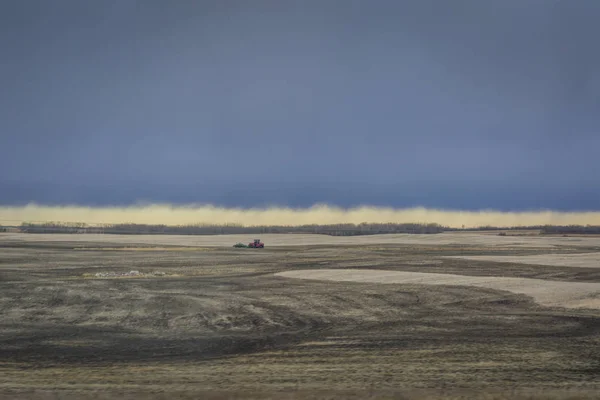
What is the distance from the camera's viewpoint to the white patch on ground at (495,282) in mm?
31138

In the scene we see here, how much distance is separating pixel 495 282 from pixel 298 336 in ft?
72.4

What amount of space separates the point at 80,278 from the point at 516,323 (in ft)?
95.1

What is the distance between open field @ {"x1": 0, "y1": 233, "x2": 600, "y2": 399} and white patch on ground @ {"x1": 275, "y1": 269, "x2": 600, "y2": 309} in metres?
0.15

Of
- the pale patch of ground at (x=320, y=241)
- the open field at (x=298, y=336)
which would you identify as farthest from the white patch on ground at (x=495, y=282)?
the pale patch of ground at (x=320, y=241)

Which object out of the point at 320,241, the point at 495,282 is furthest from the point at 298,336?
the point at 320,241

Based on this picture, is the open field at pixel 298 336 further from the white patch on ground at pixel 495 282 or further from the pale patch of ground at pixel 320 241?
the pale patch of ground at pixel 320 241

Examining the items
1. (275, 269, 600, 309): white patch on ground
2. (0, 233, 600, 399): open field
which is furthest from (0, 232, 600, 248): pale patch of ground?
(0, 233, 600, 399): open field

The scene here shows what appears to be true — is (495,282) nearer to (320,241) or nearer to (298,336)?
(298,336)

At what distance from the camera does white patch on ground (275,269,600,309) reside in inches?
1226

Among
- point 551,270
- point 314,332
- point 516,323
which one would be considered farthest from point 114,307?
point 551,270

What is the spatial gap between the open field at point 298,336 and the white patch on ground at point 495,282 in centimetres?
15

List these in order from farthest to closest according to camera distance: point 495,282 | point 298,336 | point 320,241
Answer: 1. point 320,241
2. point 495,282
3. point 298,336

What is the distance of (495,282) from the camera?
38.8 meters

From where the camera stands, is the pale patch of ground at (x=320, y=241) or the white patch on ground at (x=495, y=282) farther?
the pale patch of ground at (x=320, y=241)
